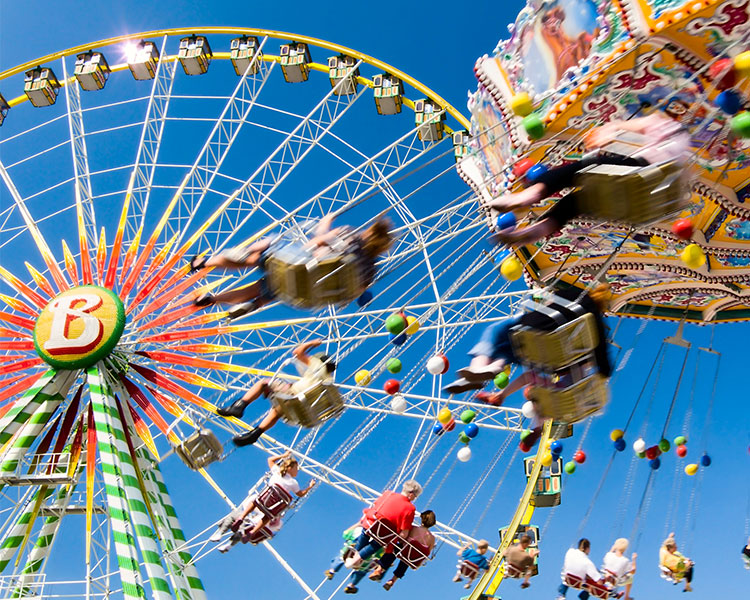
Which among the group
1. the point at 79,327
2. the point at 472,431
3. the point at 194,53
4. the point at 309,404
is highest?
A: the point at 194,53

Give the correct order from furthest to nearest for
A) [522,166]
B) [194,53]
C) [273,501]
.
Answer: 1. [194,53]
2. [273,501]
3. [522,166]

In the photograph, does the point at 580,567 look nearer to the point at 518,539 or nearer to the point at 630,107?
the point at 518,539

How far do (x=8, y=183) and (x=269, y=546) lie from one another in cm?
697

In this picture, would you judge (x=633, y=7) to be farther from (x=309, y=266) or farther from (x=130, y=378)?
(x=130, y=378)

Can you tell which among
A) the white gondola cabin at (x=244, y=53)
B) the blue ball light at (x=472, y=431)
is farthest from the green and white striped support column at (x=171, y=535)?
the white gondola cabin at (x=244, y=53)

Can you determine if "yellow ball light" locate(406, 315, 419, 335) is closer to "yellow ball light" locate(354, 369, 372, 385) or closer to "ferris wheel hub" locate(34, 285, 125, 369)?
"yellow ball light" locate(354, 369, 372, 385)

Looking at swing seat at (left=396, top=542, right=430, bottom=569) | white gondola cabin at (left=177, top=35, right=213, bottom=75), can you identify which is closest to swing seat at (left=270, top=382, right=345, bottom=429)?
swing seat at (left=396, top=542, right=430, bottom=569)

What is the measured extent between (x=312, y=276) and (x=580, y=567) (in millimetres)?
4706

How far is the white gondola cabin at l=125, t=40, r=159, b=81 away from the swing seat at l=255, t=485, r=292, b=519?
351 inches

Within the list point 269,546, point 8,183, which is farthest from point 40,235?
point 269,546

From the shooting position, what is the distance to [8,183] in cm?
1423

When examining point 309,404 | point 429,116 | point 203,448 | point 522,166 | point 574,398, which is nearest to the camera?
point 574,398

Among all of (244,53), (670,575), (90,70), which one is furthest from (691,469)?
(90,70)

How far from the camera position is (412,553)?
951cm
